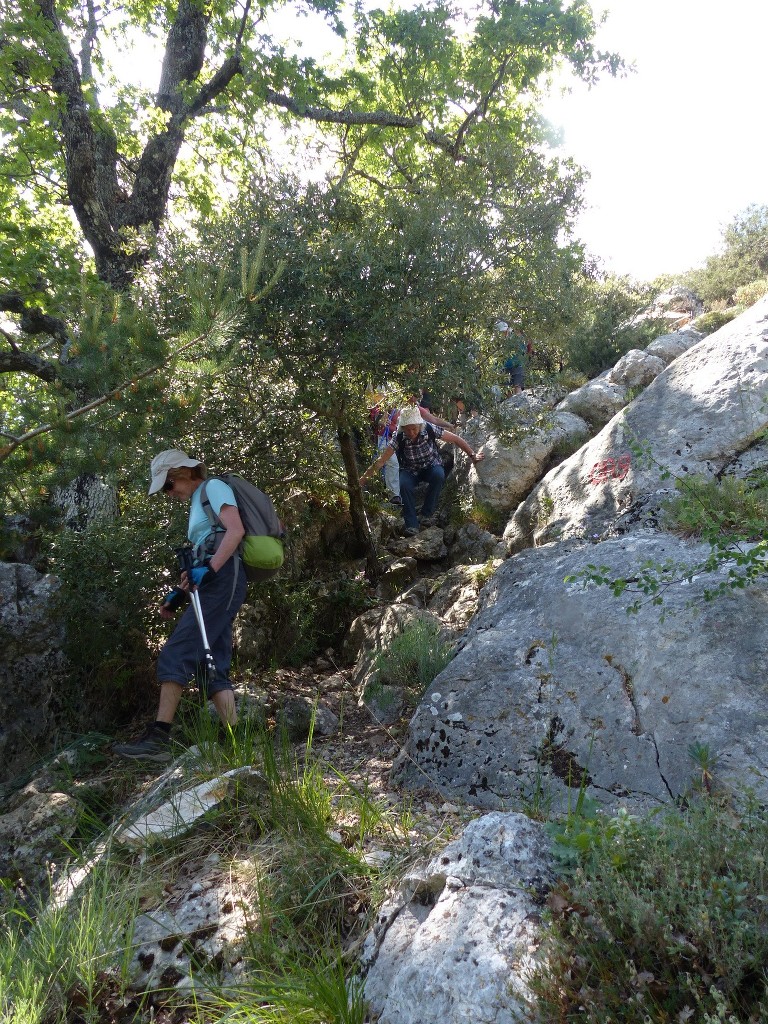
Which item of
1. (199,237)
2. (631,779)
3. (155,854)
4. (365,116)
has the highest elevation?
(365,116)

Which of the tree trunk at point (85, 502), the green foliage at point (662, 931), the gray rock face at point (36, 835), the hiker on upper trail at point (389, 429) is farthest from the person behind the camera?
the hiker on upper trail at point (389, 429)

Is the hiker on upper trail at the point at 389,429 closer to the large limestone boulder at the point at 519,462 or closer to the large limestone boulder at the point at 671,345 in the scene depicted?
the large limestone boulder at the point at 519,462

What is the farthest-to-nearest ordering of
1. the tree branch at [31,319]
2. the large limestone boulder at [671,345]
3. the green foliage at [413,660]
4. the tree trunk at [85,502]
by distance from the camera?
the large limestone boulder at [671,345] < the tree branch at [31,319] < the tree trunk at [85,502] < the green foliage at [413,660]

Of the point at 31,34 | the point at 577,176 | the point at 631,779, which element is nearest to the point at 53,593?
the point at 631,779

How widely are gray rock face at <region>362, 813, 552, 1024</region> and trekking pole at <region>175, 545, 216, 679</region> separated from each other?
2.14m

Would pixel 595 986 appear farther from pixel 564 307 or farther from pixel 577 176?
pixel 577 176

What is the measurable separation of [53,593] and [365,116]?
320 inches

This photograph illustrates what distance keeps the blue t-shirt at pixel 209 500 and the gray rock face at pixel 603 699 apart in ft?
5.92

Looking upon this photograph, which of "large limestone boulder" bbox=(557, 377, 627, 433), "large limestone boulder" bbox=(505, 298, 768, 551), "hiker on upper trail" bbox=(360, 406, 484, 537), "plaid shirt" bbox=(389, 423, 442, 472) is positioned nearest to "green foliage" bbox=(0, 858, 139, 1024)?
"large limestone boulder" bbox=(505, 298, 768, 551)

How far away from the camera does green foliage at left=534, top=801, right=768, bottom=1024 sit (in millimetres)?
1737

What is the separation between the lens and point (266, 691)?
237 inches

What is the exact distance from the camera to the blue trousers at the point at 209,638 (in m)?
4.43

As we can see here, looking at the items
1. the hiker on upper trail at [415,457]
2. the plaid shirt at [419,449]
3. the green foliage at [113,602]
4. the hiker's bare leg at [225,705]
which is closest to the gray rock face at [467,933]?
the hiker's bare leg at [225,705]

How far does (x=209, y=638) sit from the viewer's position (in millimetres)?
4520
